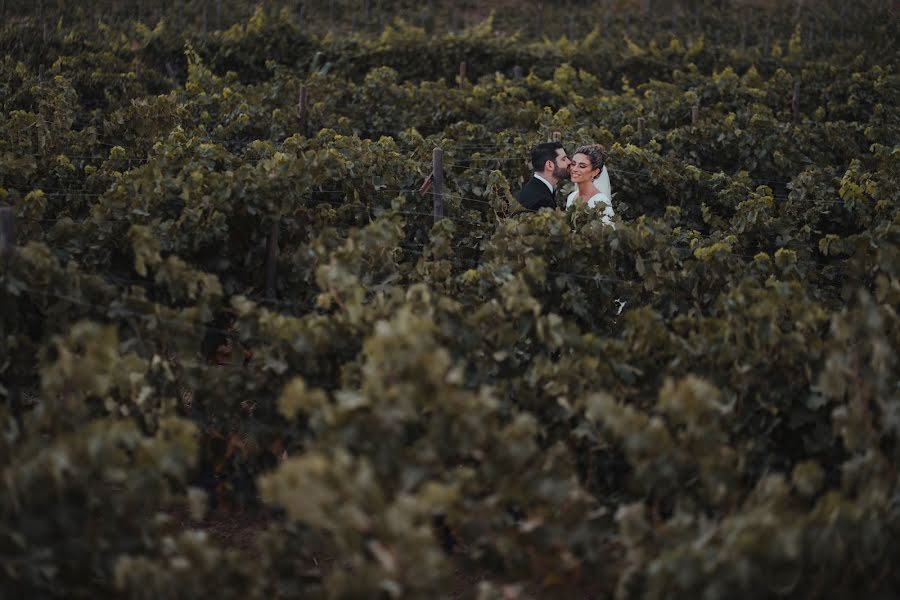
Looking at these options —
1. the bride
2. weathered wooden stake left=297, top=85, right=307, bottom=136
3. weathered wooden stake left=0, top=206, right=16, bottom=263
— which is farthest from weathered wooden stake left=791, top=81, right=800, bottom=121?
weathered wooden stake left=0, top=206, right=16, bottom=263

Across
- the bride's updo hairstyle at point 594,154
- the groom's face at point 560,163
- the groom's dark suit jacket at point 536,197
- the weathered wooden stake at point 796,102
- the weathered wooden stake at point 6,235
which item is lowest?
the weathered wooden stake at point 796,102

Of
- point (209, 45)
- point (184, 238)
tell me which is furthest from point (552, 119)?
point (209, 45)

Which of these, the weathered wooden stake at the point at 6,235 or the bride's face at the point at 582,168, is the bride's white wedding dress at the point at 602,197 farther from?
the weathered wooden stake at the point at 6,235

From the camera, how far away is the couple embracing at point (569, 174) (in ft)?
27.1

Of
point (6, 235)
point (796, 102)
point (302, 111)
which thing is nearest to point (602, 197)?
point (6, 235)

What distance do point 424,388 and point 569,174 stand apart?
4.33 metres

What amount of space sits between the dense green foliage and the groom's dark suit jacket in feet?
1.20

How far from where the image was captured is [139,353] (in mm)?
5633

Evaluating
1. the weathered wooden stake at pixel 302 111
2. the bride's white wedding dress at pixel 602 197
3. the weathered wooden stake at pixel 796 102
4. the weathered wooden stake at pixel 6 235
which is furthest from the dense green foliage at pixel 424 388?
the weathered wooden stake at pixel 796 102

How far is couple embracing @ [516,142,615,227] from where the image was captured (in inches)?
325

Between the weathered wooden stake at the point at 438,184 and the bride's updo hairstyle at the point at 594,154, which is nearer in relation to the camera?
the weathered wooden stake at the point at 438,184

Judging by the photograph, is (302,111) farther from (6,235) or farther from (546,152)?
(6,235)

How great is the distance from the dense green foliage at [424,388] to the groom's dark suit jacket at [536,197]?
365 mm

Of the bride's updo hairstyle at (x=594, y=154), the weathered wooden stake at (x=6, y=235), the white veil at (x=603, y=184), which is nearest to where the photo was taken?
the weathered wooden stake at (x=6, y=235)
